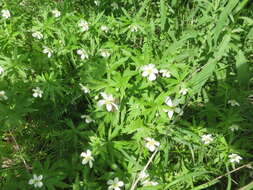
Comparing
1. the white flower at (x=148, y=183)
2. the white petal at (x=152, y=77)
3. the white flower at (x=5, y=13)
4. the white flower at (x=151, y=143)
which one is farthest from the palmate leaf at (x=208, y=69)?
the white flower at (x=5, y=13)

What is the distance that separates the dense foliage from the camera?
87.7 inches

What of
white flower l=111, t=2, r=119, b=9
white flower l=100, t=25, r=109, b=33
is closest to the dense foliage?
white flower l=100, t=25, r=109, b=33

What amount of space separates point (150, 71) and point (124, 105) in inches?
14.1

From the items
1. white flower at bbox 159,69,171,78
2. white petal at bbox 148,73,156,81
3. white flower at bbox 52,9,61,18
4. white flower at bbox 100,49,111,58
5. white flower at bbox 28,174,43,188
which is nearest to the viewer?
white flower at bbox 28,174,43,188

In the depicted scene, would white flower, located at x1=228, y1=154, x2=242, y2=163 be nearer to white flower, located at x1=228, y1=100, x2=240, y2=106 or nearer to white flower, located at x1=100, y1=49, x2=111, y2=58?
white flower, located at x1=228, y1=100, x2=240, y2=106

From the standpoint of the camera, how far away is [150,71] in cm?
237

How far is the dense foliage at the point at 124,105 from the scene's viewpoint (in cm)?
223

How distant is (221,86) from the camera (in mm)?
2658

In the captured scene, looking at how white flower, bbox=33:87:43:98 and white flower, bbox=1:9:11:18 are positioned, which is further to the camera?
white flower, bbox=1:9:11:18

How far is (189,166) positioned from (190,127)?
1.10ft

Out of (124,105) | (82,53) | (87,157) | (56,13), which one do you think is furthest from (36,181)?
(56,13)

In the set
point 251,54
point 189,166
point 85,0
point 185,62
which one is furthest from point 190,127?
point 85,0

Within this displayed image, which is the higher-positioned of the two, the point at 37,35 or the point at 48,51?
the point at 37,35

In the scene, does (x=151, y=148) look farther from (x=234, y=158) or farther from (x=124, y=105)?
(x=234, y=158)
